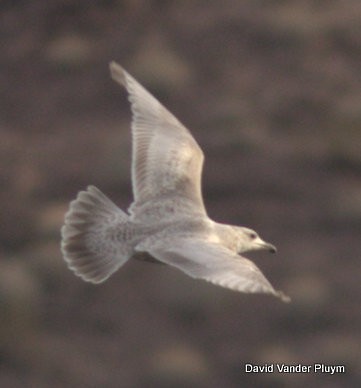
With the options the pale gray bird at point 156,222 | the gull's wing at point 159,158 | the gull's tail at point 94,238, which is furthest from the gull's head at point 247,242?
the gull's tail at point 94,238

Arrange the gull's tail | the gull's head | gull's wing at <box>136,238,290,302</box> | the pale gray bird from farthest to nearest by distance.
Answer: the gull's head, the gull's tail, the pale gray bird, gull's wing at <box>136,238,290,302</box>

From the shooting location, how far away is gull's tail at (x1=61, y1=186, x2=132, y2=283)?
4.58m

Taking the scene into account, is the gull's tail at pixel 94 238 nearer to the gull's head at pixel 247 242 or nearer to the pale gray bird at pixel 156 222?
the pale gray bird at pixel 156 222

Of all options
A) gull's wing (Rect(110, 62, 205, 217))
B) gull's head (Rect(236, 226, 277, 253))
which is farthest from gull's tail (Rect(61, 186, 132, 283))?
gull's head (Rect(236, 226, 277, 253))

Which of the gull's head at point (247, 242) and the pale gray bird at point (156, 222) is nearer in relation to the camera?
the pale gray bird at point (156, 222)

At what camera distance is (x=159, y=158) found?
16.5ft

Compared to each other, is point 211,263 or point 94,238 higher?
point 94,238

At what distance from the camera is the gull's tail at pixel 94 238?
4.58 metres

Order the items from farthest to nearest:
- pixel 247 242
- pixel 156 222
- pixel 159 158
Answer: pixel 159 158
pixel 247 242
pixel 156 222

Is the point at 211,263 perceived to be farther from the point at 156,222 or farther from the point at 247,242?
the point at 247,242

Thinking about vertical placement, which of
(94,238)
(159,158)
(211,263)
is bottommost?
(211,263)

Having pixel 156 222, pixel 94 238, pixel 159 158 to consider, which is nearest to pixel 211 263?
pixel 156 222

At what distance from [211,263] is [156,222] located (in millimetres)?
565

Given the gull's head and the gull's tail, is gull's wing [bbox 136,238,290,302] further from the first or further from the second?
the gull's head
